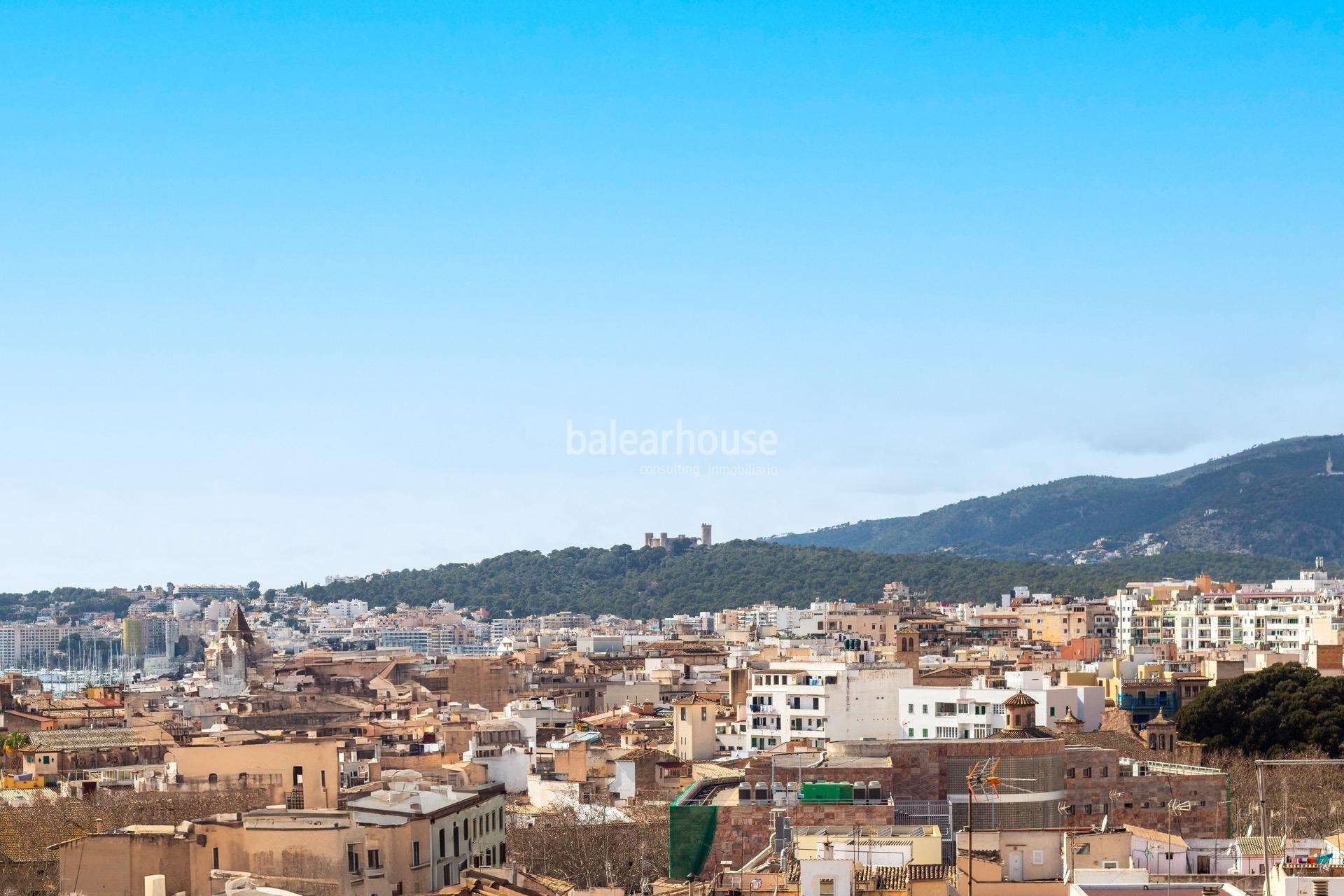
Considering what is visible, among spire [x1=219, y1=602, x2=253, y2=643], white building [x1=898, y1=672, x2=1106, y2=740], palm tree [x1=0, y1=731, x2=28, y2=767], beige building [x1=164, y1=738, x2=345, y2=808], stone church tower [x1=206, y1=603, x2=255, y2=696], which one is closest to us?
beige building [x1=164, y1=738, x2=345, y2=808]

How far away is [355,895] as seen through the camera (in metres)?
24.2

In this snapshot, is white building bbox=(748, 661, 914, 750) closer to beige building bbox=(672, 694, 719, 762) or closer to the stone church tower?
beige building bbox=(672, 694, 719, 762)

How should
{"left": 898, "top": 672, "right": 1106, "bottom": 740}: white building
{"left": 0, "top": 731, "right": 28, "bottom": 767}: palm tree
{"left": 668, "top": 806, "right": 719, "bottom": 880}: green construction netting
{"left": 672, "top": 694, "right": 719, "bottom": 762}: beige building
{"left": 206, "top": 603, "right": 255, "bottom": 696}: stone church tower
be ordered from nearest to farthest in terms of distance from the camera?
1. {"left": 668, "top": 806, "right": 719, "bottom": 880}: green construction netting
2. {"left": 898, "top": 672, "right": 1106, "bottom": 740}: white building
3. {"left": 0, "top": 731, "right": 28, "bottom": 767}: palm tree
4. {"left": 672, "top": 694, "right": 719, "bottom": 762}: beige building
5. {"left": 206, "top": 603, "right": 255, "bottom": 696}: stone church tower

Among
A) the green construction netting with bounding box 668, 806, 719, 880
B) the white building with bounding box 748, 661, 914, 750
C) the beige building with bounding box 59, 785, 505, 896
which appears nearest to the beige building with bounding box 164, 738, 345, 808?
the beige building with bounding box 59, 785, 505, 896

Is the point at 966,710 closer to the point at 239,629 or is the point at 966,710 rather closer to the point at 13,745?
the point at 13,745

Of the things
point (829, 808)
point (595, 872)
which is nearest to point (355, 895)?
point (829, 808)

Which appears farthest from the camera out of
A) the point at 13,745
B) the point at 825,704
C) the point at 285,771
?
the point at 13,745

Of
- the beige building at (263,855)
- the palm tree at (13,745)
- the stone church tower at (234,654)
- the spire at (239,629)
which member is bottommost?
the palm tree at (13,745)

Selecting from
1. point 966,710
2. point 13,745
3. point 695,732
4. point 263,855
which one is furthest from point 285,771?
point 13,745

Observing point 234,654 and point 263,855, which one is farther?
point 234,654

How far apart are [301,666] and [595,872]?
7290 cm

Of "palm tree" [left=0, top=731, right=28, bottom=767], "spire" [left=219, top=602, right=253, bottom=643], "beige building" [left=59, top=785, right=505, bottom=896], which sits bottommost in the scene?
"palm tree" [left=0, top=731, right=28, bottom=767]

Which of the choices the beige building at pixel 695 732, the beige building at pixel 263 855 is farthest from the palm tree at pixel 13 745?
the beige building at pixel 263 855

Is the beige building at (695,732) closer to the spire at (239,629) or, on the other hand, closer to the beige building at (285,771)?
the beige building at (285,771)
